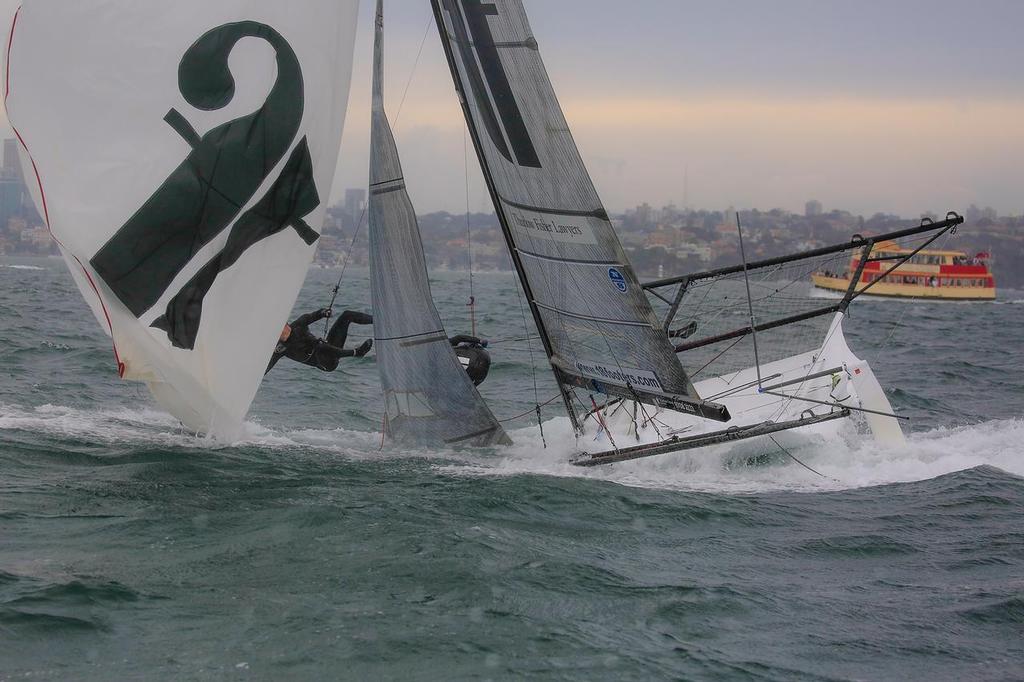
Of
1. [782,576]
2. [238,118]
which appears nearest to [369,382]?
[238,118]

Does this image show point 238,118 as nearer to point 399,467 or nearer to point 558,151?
point 558,151

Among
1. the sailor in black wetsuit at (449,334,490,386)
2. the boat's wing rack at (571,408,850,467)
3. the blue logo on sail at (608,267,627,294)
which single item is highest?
the blue logo on sail at (608,267,627,294)

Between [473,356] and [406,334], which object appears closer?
[406,334]

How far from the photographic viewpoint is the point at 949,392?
13.2 metres

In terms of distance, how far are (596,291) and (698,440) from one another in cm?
129

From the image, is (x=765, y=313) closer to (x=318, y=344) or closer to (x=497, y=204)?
(x=497, y=204)

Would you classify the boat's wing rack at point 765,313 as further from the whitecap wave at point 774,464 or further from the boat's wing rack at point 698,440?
the whitecap wave at point 774,464

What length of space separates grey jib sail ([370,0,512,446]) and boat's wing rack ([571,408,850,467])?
105 centimetres

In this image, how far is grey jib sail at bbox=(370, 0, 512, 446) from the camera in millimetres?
8367

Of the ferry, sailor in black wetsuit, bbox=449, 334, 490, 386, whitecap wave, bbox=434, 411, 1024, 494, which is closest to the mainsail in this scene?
sailor in black wetsuit, bbox=449, 334, 490, 386

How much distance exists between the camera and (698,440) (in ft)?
26.1

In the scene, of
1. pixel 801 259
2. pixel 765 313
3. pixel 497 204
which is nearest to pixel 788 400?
pixel 765 313

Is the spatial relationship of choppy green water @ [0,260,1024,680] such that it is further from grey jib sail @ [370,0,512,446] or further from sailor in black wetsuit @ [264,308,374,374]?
sailor in black wetsuit @ [264,308,374,374]

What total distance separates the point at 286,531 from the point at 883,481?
14.4ft
